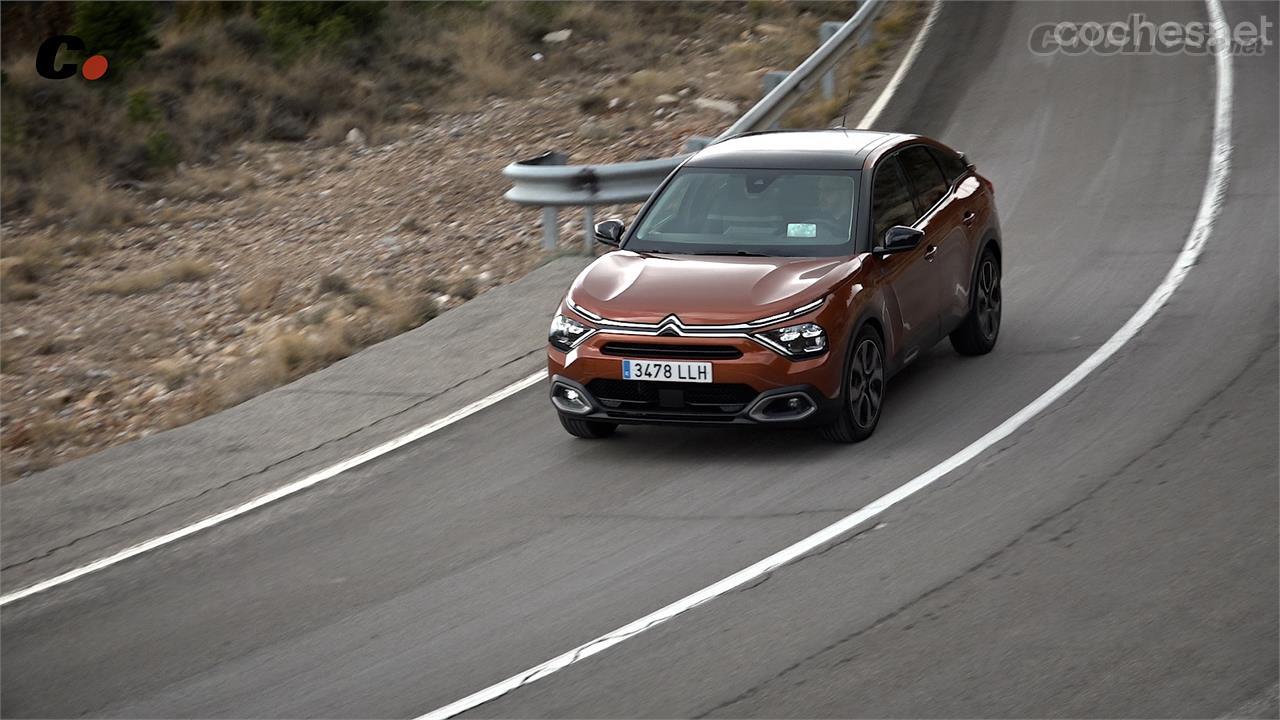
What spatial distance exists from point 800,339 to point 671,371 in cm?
77

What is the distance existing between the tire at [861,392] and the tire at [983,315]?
5.64 ft

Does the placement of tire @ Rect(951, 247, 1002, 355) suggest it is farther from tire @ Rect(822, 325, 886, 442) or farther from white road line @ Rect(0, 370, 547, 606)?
white road line @ Rect(0, 370, 547, 606)

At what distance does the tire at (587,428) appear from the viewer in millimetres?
10258

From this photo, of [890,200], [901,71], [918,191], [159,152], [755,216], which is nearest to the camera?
[755,216]

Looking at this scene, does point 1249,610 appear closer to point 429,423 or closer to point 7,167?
point 429,423

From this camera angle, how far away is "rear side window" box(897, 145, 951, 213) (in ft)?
36.7

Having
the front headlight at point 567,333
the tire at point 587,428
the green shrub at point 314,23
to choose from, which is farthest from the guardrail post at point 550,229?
the green shrub at point 314,23

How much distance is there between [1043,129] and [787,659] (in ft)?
42.1

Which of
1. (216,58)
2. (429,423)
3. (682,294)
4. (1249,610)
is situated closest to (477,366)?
(429,423)

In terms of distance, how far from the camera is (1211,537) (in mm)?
8000

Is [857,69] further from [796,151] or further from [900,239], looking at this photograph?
[900,239]

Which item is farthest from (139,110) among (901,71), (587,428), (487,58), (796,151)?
(587,428)

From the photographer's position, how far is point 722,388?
9523 millimetres

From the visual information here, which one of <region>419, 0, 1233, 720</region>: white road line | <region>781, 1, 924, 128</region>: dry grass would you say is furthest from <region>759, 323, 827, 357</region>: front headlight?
<region>781, 1, 924, 128</region>: dry grass
